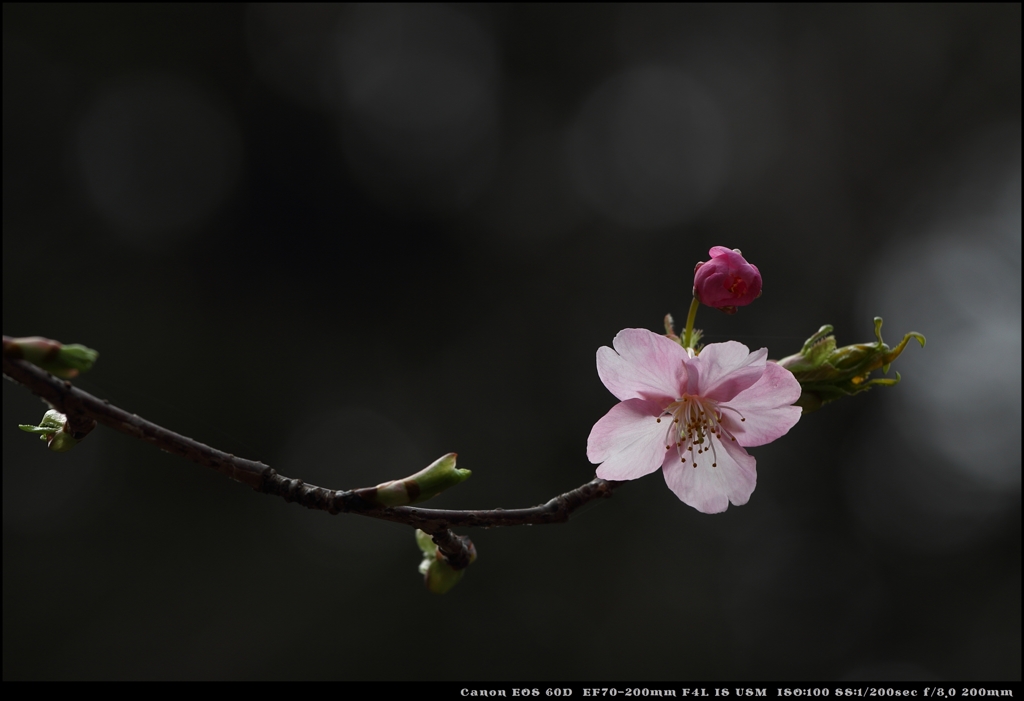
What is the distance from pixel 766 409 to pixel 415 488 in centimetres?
43

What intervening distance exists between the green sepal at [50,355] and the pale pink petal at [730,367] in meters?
0.61

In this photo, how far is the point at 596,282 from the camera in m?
4.32

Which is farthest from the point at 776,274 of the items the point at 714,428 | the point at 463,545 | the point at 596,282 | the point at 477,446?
the point at 463,545

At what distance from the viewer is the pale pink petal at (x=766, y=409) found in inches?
31.1

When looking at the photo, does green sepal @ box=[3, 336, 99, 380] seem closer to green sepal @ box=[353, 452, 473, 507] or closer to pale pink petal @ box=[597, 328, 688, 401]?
green sepal @ box=[353, 452, 473, 507]

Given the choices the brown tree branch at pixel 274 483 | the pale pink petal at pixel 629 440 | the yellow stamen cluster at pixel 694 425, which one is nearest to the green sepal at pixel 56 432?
the brown tree branch at pixel 274 483

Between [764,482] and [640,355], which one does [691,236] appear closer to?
[764,482]

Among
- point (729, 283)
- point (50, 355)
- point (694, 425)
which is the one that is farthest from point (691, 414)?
point (50, 355)

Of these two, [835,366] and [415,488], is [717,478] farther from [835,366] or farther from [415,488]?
[415,488]

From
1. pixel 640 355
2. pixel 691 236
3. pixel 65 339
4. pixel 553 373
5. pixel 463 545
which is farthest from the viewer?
pixel 691 236

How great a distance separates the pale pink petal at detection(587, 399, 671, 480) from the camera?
0.81m

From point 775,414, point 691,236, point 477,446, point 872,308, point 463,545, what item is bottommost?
point 463,545

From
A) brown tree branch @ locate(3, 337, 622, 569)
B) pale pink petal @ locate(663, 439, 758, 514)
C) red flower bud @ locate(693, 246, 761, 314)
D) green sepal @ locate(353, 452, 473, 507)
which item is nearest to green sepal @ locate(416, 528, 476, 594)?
brown tree branch @ locate(3, 337, 622, 569)

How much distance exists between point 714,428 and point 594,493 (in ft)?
0.80
